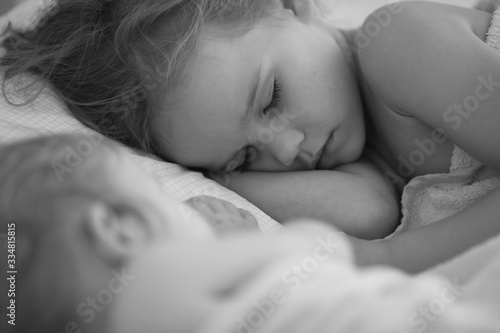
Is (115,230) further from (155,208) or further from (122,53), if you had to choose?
(122,53)

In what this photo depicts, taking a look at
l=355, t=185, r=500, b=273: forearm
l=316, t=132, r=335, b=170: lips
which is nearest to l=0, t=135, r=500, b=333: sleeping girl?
l=355, t=185, r=500, b=273: forearm

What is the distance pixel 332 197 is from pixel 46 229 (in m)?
0.59

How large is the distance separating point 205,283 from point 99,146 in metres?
0.18

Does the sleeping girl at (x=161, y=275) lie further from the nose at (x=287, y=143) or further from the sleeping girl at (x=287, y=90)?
the nose at (x=287, y=143)

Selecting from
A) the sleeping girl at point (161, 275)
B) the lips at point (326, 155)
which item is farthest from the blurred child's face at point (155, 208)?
the lips at point (326, 155)

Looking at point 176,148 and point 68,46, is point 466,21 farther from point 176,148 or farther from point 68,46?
point 68,46

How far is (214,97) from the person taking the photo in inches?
34.9

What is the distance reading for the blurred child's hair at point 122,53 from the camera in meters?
0.91

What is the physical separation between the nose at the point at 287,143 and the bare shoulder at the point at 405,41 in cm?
15

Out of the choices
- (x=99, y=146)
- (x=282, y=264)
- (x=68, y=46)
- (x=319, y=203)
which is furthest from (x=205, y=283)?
(x=68, y=46)

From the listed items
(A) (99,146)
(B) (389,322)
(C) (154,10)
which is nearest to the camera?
(B) (389,322)

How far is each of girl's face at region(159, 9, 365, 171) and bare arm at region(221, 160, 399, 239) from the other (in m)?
0.03

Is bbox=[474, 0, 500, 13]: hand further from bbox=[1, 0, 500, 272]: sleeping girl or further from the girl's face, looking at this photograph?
the girl's face

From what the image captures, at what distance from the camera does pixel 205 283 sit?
0.40 metres
